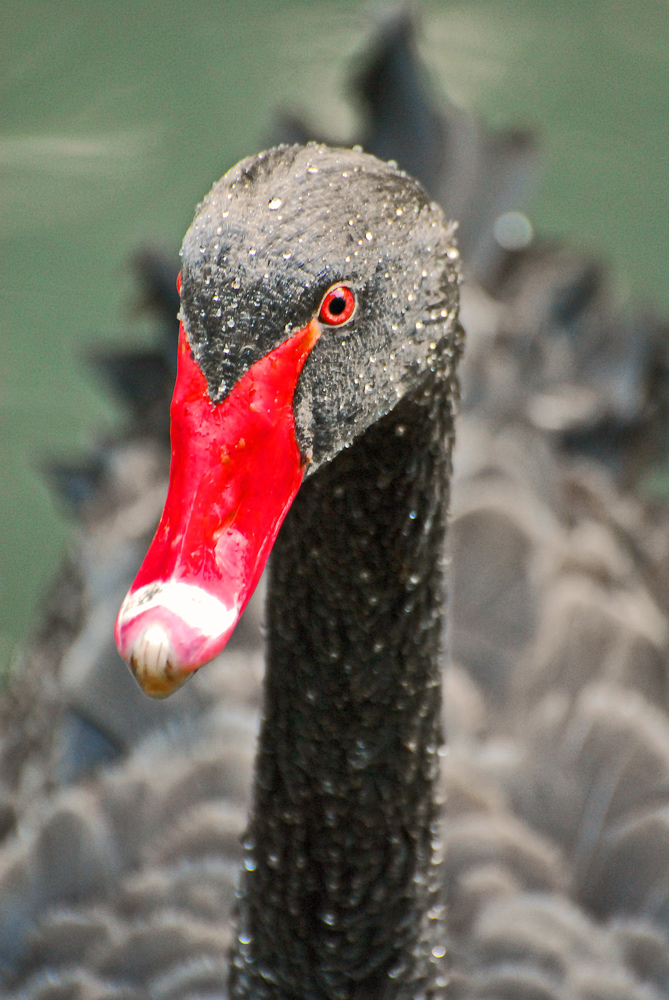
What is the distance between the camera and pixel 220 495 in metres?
1.13

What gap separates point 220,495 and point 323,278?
23cm

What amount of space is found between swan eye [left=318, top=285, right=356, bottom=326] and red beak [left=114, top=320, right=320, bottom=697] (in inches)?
0.7

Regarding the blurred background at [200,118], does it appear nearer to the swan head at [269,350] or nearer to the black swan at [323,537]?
the black swan at [323,537]

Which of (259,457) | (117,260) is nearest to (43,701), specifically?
(259,457)

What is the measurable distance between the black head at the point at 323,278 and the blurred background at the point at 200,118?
8.48 feet

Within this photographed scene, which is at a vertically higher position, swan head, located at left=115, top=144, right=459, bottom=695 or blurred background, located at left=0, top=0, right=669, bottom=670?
blurred background, located at left=0, top=0, right=669, bottom=670

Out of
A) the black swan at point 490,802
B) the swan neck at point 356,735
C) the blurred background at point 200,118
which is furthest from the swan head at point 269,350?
the blurred background at point 200,118

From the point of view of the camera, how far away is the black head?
1142 millimetres

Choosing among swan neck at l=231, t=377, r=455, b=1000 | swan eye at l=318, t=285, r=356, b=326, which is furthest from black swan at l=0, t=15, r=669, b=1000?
swan eye at l=318, t=285, r=356, b=326

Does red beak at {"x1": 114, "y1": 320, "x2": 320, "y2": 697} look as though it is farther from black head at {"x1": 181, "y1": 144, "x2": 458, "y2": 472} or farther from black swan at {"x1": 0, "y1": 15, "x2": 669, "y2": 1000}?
black swan at {"x1": 0, "y1": 15, "x2": 669, "y2": 1000}

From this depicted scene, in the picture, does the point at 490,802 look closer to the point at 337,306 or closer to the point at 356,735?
the point at 356,735

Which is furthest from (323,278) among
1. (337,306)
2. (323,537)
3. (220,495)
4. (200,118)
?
(200,118)

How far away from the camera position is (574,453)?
2.78 m

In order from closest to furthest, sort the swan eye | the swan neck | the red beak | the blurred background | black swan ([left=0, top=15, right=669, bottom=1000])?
the red beak
the swan eye
the swan neck
black swan ([left=0, top=15, right=669, bottom=1000])
the blurred background
